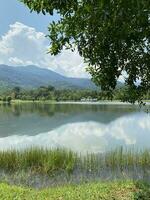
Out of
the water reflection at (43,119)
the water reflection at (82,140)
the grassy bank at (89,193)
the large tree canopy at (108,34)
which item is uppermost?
the large tree canopy at (108,34)

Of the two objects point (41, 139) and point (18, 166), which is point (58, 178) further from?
point (41, 139)

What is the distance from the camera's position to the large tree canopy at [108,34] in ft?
16.9

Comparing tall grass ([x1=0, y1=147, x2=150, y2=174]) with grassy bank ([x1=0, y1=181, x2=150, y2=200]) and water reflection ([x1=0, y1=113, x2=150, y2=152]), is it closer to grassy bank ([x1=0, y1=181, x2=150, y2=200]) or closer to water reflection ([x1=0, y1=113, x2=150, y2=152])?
grassy bank ([x1=0, y1=181, x2=150, y2=200])

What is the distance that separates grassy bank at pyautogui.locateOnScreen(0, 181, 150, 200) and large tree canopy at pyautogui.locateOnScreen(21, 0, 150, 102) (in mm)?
3557

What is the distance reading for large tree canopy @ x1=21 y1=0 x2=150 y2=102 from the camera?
516 cm

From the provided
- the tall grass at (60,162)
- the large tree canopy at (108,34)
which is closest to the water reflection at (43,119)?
the tall grass at (60,162)

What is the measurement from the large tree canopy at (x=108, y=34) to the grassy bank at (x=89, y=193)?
356 centimetres

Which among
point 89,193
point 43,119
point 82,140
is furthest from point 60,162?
point 43,119

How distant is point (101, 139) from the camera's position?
3400cm

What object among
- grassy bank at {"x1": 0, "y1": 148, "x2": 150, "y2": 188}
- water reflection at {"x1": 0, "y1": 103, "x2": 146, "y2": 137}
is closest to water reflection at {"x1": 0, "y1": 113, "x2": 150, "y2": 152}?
water reflection at {"x1": 0, "y1": 103, "x2": 146, "y2": 137}

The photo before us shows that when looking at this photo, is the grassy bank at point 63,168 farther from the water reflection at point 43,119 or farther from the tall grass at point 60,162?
the water reflection at point 43,119

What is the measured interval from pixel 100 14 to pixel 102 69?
2.24 meters

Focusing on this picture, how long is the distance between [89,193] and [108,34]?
6.21m

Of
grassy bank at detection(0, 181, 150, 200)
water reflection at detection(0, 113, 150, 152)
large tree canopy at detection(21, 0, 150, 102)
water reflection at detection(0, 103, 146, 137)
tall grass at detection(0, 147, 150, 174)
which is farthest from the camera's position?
water reflection at detection(0, 103, 146, 137)
